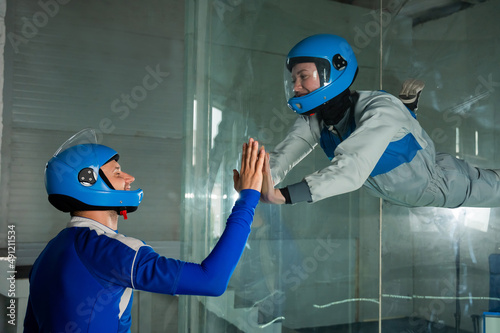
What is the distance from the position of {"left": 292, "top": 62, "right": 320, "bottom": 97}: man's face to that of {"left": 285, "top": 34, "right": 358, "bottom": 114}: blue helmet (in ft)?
0.05

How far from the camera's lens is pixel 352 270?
2.84 metres

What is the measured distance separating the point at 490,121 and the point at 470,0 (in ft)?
1.95

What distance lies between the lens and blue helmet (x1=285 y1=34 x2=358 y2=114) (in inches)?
72.9

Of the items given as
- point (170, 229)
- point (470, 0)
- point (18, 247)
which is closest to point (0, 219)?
point (18, 247)

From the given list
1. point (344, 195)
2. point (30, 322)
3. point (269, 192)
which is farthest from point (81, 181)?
point (344, 195)

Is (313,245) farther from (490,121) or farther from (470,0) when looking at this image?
(470,0)

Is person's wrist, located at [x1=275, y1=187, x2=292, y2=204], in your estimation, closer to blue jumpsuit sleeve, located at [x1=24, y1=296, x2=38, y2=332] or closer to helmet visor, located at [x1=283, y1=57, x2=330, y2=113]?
helmet visor, located at [x1=283, y1=57, x2=330, y2=113]

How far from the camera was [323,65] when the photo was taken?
1859mm

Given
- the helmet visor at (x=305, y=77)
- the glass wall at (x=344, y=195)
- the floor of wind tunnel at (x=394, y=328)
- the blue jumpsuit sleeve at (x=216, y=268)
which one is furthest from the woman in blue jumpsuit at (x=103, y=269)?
the floor of wind tunnel at (x=394, y=328)

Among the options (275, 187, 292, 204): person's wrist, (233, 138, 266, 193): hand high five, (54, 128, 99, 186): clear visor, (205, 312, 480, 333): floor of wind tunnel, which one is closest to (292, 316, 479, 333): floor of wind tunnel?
(205, 312, 480, 333): floor of wind tunnel

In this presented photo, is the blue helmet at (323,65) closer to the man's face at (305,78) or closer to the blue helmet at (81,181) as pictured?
the man's face at (305,78)

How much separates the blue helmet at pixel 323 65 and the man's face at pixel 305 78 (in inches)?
0.6

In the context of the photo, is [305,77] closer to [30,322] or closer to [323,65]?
[323,65]

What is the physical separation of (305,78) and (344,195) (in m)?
1.19
